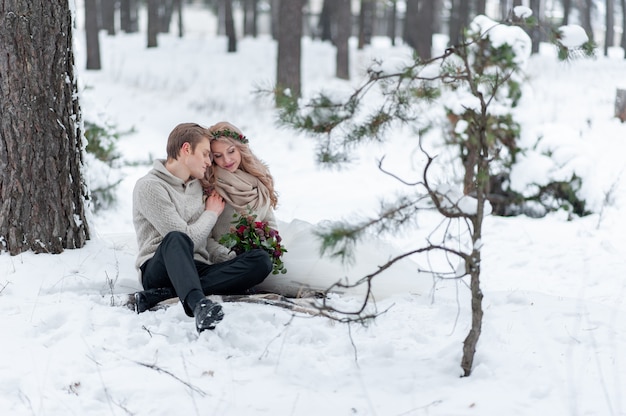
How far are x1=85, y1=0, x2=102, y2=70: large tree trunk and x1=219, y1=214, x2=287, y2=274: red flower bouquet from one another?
1517 cm

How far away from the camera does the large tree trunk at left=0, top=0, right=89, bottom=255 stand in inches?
184

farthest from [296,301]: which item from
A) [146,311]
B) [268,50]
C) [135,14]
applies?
[135,14]

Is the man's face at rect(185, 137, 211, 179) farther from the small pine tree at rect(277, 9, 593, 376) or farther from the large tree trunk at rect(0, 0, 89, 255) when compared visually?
the large tree trunk at rect(0, 0, 89, 255)

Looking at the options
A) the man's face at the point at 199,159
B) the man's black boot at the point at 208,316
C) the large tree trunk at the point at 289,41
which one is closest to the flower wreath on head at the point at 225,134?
the man's face at the point at 199,159

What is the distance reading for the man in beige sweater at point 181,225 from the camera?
4395 mm

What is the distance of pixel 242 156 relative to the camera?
486 cm

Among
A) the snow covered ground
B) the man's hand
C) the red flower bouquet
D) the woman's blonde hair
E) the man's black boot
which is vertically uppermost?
the woman's blonde hair

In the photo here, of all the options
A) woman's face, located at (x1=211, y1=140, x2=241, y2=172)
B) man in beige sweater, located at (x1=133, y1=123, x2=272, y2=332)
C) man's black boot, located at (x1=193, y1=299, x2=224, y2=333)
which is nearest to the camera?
man's black boot, located at (x1=193, y1=299, x2=224, y2=333)

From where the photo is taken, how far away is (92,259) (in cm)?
501

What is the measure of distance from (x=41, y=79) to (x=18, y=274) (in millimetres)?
1222

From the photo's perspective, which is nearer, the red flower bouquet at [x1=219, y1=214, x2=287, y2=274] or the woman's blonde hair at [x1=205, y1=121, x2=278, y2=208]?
the red flower bouquet at [x1=219, y1=214, x2=287, y2=274]

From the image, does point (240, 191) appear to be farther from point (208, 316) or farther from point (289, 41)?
point (289, 41)

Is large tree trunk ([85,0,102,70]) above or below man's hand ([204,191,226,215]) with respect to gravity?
above

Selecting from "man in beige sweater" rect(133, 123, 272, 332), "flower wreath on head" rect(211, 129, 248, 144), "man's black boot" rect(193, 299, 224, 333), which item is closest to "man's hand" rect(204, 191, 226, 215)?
"man in beige sweater" rect(133, 123, 272, 332)
